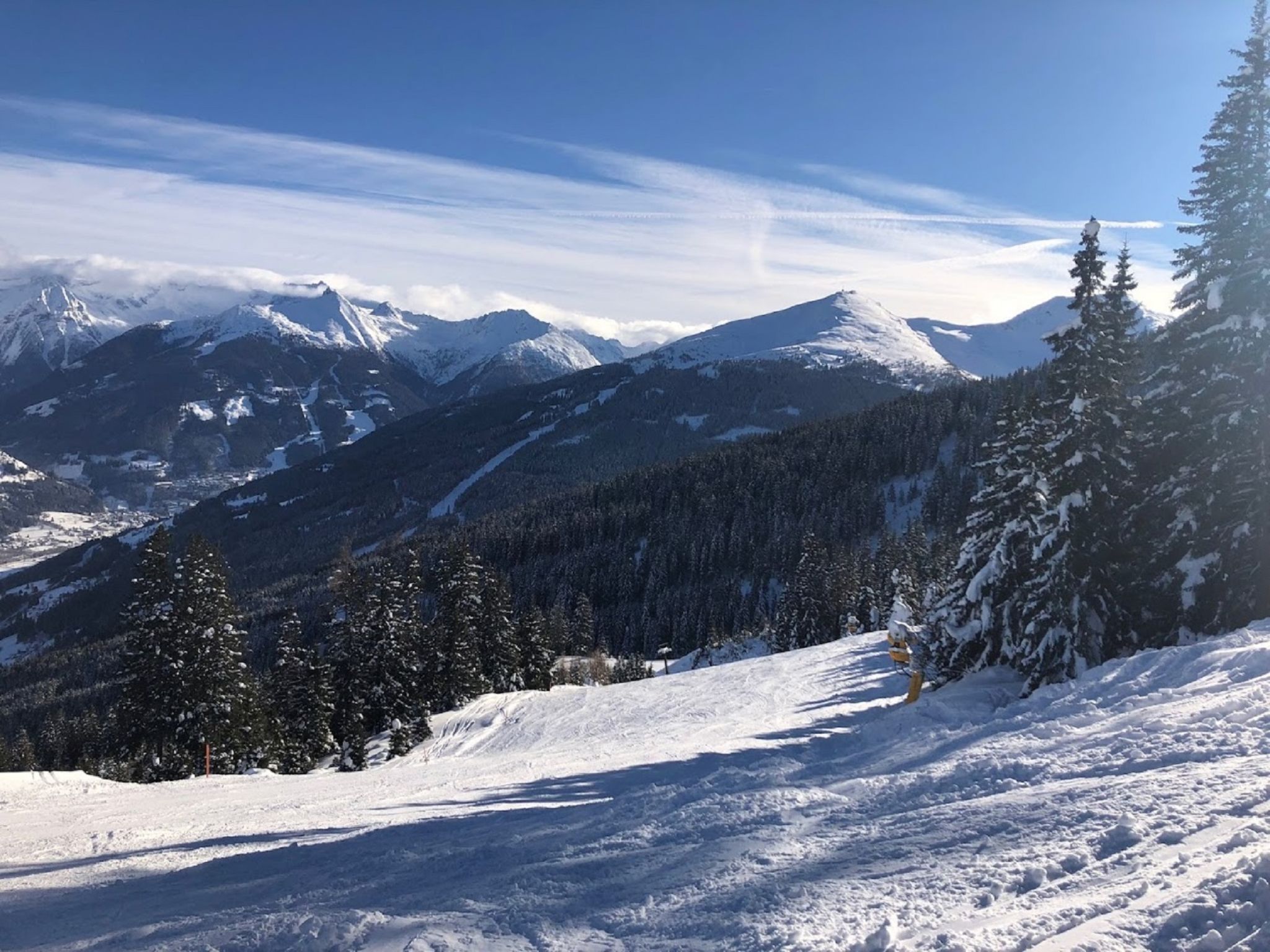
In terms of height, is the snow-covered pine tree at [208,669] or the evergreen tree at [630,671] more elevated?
the snow-covered pine tree at [208,669]

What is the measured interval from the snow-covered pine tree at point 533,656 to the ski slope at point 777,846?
1348 inches

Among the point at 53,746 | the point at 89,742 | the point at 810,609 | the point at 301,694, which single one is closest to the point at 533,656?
the point at 301,694

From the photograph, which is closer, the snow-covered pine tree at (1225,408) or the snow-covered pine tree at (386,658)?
the snow-covered pine tree at (1225,408)

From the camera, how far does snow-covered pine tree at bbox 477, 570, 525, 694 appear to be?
50.8m

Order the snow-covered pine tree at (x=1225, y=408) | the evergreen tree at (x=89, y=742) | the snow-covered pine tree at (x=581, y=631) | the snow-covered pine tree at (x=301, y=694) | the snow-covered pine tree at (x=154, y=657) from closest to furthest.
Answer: the snow-covered pine tree at (x=1225, y=408) → the snow-covered pine tree at (x=154, y=657) → the snow-covered pine tree at (x=301, y=694) → the evergreen tree at (x=89, y=742) → the snow-covered pine tree at (x=581, y=631)

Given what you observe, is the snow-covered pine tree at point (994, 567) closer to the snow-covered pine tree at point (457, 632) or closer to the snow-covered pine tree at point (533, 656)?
the snow-covered pine tree at point (457, 632)

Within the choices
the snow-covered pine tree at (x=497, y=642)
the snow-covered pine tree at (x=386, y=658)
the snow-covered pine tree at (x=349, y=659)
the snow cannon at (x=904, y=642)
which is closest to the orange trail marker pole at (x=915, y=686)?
the snow cannon at (x=904, y=642)

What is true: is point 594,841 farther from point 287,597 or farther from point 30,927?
point 287,597

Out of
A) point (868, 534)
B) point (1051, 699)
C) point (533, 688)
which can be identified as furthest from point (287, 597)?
point (1051, 699)

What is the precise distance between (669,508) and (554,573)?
91.6 ft

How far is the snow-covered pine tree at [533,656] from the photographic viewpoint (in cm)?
5428

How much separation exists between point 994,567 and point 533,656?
38.4 meters

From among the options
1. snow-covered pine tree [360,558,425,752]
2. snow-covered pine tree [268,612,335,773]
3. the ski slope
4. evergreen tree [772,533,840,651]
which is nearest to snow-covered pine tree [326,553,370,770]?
snow-covered pine tree [360,558,425,752]

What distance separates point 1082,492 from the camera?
67.9 ft
